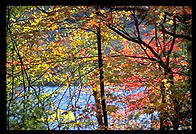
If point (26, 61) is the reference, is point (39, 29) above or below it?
above

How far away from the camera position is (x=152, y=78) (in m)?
2.75

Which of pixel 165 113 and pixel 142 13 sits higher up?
pixel 142 13

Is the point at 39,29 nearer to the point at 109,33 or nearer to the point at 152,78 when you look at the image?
the point at 109,33
